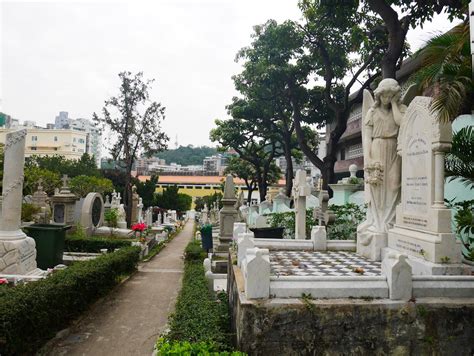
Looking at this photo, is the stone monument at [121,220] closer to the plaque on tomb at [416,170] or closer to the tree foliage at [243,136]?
the tree foliage at [243,136]

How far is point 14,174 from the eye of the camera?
8758 millimetres

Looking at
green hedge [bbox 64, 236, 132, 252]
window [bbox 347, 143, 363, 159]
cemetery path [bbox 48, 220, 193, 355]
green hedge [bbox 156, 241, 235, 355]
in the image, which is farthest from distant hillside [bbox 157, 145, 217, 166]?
green hedge [bbox 156, 241, 235, 355]

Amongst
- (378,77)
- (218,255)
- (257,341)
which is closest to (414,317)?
(257,341)

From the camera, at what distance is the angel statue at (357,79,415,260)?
23.3 feet

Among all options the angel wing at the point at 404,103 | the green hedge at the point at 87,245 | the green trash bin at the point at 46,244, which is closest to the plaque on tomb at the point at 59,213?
the green hedge at the point at 87,245

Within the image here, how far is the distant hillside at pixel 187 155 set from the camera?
140 metres

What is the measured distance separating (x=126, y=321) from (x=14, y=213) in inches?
157

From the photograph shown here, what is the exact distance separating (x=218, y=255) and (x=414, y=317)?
10.5 metres

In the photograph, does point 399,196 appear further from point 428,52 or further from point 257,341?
point 257,341

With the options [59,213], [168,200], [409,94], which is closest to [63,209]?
[59,213]

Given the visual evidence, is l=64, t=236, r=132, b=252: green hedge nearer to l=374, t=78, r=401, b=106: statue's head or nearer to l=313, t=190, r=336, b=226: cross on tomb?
l=313, t=190, r=336, b=226: cross on tomb

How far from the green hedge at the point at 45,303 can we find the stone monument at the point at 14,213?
1.50 metres

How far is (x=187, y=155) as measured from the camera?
472 feet

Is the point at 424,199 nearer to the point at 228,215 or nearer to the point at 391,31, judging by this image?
the point at 391,31
